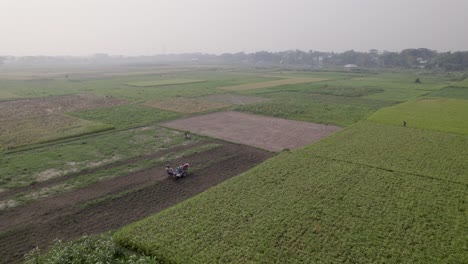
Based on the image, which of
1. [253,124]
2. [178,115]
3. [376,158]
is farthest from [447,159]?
[178,115]

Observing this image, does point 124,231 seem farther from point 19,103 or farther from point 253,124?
point 19,103

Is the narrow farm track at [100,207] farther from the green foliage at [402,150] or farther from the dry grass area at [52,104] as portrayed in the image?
the dry grass area at [52,104]

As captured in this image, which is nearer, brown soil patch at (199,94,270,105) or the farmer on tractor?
the farmer on tractor

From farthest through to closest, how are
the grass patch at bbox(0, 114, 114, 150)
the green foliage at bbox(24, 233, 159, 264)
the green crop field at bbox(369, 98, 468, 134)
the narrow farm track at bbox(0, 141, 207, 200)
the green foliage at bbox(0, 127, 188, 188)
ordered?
the green crop field at bbox(369, 98, 468, 134)
the grass patch at bbox(0, 114, 114, 150)
the green foliage at bbox(0, 127, 188, 188)
the narrow farm track at bbox(0, 141, 207, 200)
the green foliage at bbox(24, 233, 159, 264)

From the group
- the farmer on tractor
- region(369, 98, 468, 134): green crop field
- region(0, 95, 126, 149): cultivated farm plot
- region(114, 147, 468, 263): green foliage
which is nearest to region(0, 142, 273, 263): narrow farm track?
the farmer on tractor

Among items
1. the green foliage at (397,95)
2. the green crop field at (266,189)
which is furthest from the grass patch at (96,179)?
the green foliage at (397,95)

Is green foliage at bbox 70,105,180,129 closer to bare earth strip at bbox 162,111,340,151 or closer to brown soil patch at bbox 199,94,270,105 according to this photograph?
bare earth strip at bbox 162,111,340,151

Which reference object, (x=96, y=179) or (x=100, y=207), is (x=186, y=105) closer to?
(x=96, y=179)

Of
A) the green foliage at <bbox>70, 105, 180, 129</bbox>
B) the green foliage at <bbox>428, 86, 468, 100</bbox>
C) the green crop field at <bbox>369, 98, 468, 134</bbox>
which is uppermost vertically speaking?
the green foliage at <bbox>428, 86, 468, 100</bbox>
